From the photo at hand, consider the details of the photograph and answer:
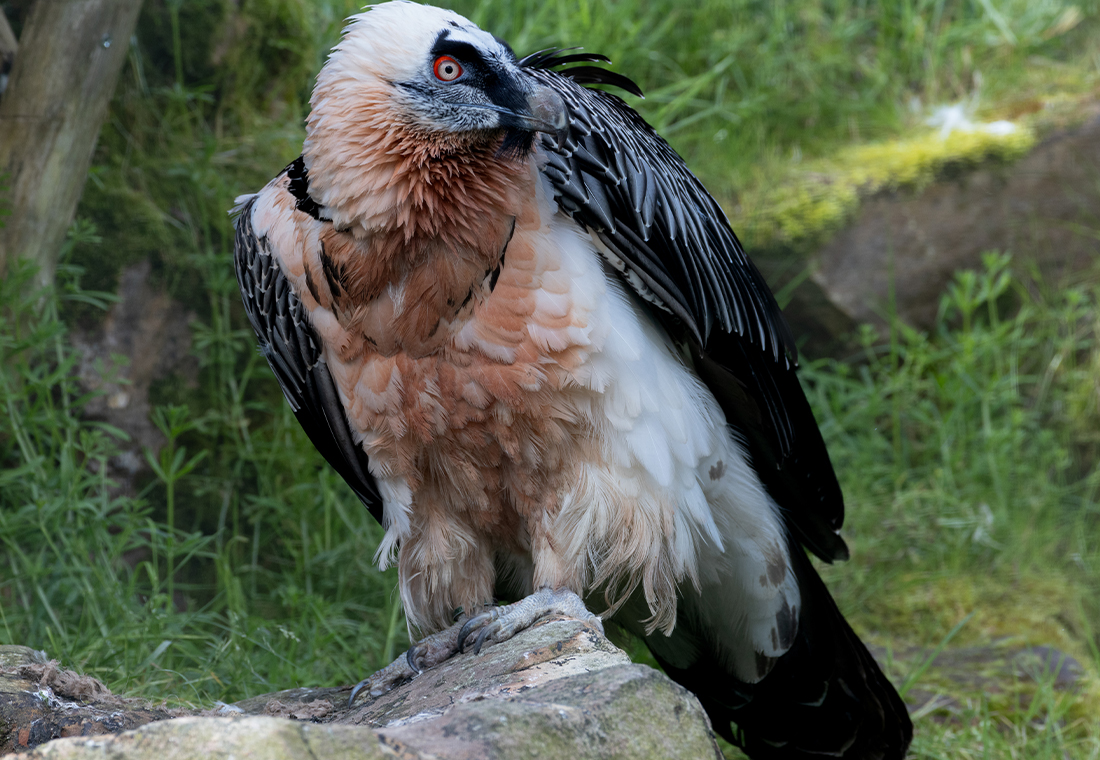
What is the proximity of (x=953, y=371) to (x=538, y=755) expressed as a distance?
4.68 m

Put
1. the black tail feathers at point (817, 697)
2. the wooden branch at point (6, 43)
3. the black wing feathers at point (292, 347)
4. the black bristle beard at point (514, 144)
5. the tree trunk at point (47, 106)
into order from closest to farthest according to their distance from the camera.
A: the black bristle beard at point (514, 144) < the black wing feathers at point (292, 347) < the black tail feathers at point (817, 697) < the tree trunk at point (47, 106) < the wooden branch at point (6, 43)

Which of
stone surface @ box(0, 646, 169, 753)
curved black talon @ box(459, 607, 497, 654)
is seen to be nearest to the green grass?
stone surface @ box(0, 646, 169, 753)

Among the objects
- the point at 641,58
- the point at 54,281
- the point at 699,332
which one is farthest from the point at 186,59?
the point at 699,332

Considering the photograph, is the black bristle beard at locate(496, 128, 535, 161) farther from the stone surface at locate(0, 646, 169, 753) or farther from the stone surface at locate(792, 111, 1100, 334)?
the stone surface at locate(792, 111, 1100, 334)

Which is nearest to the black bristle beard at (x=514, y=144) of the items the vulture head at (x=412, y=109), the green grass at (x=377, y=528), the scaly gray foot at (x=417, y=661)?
the vulture head at (x=412, y=109)

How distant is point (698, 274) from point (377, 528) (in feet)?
7.45

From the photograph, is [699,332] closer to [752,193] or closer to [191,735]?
[191,735]

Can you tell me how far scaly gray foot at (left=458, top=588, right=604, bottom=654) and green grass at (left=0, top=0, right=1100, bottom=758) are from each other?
856mm

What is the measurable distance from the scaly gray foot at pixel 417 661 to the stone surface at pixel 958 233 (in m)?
3.97

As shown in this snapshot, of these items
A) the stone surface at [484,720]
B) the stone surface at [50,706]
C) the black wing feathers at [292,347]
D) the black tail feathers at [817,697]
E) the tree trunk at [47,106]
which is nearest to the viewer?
the stone surface at [484,720]

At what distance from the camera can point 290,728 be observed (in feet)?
5.52

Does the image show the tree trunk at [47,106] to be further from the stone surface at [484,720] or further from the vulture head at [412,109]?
the stone surface at [484,720]

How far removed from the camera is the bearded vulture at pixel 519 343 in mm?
2967

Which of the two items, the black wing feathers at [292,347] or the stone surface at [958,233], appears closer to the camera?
the black wing feathers at [292,347]
